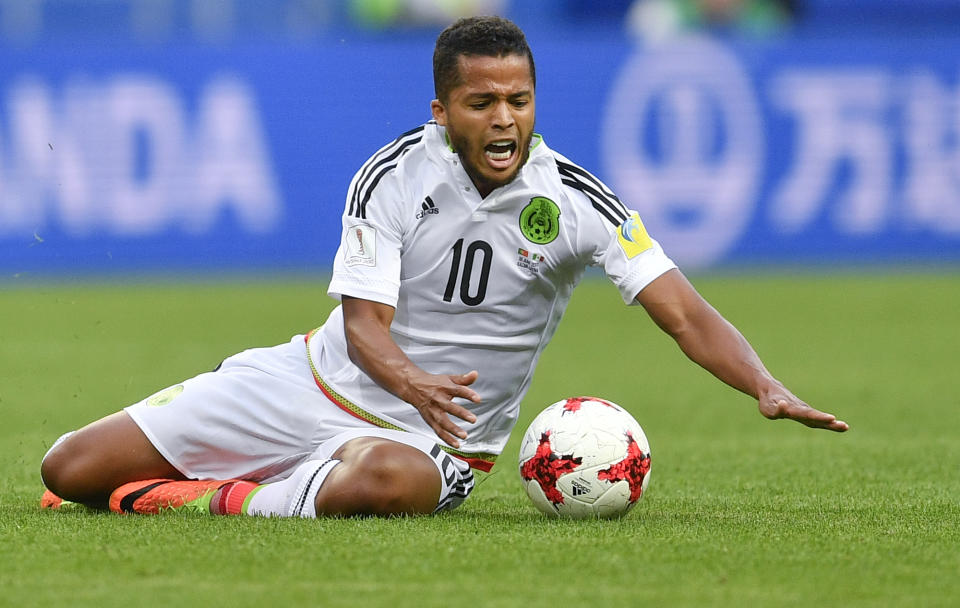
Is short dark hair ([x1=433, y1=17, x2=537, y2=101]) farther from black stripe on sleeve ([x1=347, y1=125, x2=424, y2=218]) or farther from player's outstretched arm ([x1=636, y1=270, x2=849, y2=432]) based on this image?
player's outstretched arm ([x1=636, y1=270, x2=849, y2=432])

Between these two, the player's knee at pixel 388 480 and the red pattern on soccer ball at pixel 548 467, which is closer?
the player's knee at pixel 388 480


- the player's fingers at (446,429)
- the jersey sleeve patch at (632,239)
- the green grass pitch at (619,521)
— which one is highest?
the jersey sleeve patch at (632,239)

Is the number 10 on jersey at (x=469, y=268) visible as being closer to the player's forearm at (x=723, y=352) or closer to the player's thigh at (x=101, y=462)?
the player's forearm at (x=723, y=352)

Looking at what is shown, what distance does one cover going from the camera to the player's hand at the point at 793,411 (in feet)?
14.7

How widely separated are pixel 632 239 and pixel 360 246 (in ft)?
2.84

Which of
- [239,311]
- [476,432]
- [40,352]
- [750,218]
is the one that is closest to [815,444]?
[476,432]

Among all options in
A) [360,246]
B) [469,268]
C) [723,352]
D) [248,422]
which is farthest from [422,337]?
[723,352]

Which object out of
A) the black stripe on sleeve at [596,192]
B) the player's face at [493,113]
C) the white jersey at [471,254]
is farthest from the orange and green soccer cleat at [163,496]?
the black stripe on sleeve at [596,192]

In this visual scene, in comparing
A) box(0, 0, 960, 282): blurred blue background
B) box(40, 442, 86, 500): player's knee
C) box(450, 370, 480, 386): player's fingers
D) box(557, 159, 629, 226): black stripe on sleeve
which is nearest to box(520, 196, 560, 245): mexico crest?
box(557, 159, 629, 226): black stripe on sleeve

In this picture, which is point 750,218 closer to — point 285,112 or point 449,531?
point 285,112

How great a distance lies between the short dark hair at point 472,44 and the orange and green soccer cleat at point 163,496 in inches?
59.0

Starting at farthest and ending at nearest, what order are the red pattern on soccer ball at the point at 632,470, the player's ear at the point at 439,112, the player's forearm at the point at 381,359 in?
the player's ear at the point at 439,112 → the red pattern on soccer ball at the point at 632,470 → the player's forearm at the point at 381,359

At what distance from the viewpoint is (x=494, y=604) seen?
11.8 feet

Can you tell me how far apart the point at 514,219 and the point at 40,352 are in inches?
301
